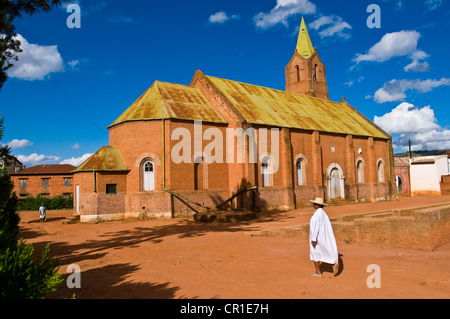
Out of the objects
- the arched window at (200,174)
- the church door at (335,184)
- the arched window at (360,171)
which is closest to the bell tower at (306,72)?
the arched window at (360,171)

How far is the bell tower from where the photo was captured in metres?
40.2

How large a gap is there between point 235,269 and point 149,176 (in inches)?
573

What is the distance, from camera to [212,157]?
74.5ft

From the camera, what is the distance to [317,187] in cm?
2733

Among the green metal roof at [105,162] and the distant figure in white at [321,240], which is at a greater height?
the green metal roof at [105,162]

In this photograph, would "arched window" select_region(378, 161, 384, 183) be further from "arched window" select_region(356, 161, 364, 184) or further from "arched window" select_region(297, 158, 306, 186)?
"arched window" select_region(297, 158, 306, 186)

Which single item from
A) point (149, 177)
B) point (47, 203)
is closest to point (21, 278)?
point (149, 177)

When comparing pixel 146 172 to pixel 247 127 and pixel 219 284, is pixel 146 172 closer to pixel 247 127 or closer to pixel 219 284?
pixel 247 127

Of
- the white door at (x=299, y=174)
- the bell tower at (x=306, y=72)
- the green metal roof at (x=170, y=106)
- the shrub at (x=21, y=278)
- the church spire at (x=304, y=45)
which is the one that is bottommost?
the shrub at (x=21, y=278)

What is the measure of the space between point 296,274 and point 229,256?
2.76 m

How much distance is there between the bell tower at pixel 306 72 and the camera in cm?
4016

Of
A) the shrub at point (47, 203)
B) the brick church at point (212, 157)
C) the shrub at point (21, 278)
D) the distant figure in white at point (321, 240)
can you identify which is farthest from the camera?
the shrub at point (47, 203)

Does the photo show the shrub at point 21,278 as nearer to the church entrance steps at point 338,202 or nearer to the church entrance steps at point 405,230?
the church entrance steps at point 405,230
